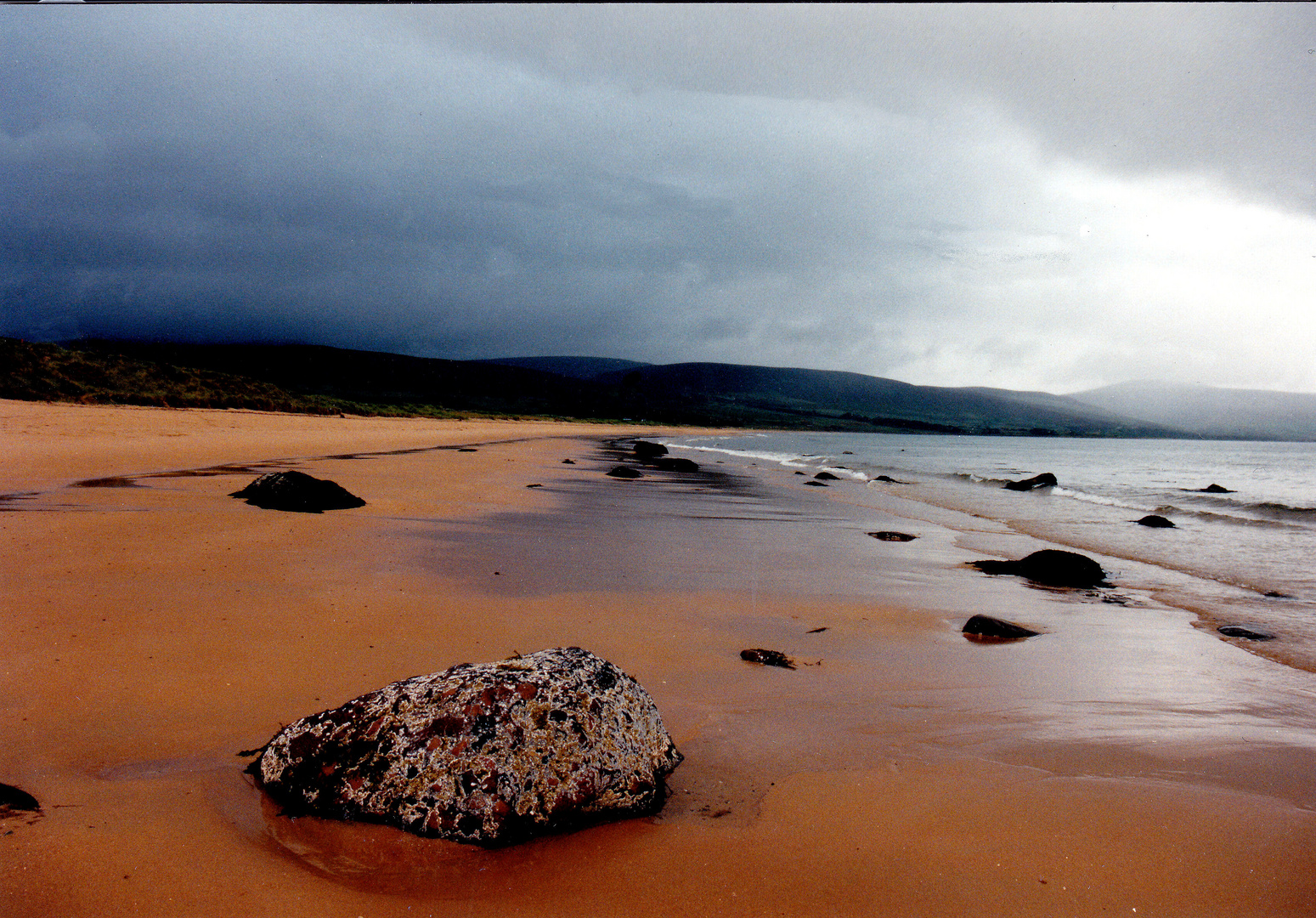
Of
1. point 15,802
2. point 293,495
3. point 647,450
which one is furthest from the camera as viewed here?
point 647,450

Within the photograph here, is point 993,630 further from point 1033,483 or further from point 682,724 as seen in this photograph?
point 1033,483

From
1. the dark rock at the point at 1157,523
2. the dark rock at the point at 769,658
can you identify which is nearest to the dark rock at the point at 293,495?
the dark rock at the point at 769,658

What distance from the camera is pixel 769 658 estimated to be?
4.97 m

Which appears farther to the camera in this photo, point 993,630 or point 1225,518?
point 1225,518

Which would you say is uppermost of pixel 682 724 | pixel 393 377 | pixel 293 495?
pixel 393 377

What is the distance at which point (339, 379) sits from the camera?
103000 millimetres

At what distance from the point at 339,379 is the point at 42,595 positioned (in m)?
107

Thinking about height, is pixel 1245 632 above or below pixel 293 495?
below

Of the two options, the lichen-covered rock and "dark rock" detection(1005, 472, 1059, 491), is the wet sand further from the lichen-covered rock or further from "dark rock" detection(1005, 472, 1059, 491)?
"dark rock" detection(1005, 472, 1059, 491)

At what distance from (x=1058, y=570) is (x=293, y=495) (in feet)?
33.2

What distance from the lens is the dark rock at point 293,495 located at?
9695 millimetres

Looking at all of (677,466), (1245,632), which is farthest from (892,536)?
(677,466)

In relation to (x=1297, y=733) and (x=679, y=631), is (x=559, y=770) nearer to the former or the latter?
(x=679, y=631)

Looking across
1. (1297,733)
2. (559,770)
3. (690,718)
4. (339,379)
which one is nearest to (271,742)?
(559,770)
